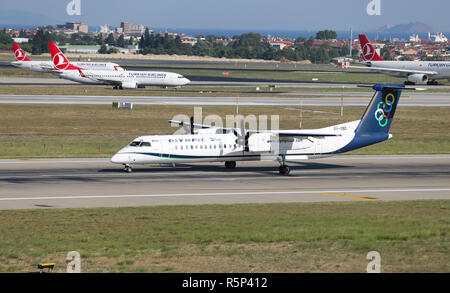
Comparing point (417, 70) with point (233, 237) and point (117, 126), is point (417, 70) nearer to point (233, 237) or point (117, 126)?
point (117, 126)

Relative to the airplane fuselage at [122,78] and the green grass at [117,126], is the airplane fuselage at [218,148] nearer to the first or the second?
the green grass at [117,126]

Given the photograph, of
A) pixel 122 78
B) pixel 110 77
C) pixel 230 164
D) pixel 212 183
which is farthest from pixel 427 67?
pixel 212 183

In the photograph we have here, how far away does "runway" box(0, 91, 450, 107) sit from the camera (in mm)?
85875

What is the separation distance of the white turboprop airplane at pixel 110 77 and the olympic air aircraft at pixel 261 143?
63081 mm

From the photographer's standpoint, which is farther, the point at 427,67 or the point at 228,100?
the point at 427,67

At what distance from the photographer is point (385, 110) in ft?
145

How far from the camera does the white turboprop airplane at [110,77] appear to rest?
105 m

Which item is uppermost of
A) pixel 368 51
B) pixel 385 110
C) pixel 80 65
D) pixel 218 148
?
pixel 368 51

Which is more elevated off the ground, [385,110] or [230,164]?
[385,110]

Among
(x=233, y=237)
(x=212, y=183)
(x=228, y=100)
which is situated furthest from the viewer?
(x=228, y=100)

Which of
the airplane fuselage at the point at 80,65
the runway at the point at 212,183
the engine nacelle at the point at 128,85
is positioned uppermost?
the airplane fuselage at the point at 80,65

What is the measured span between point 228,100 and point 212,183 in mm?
52834

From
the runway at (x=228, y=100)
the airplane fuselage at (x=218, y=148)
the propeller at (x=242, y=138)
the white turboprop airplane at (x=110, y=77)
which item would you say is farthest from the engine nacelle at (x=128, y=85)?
the propeller at (x=242, y=138)

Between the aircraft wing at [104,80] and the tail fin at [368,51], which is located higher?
the tail fin at [368,51]
